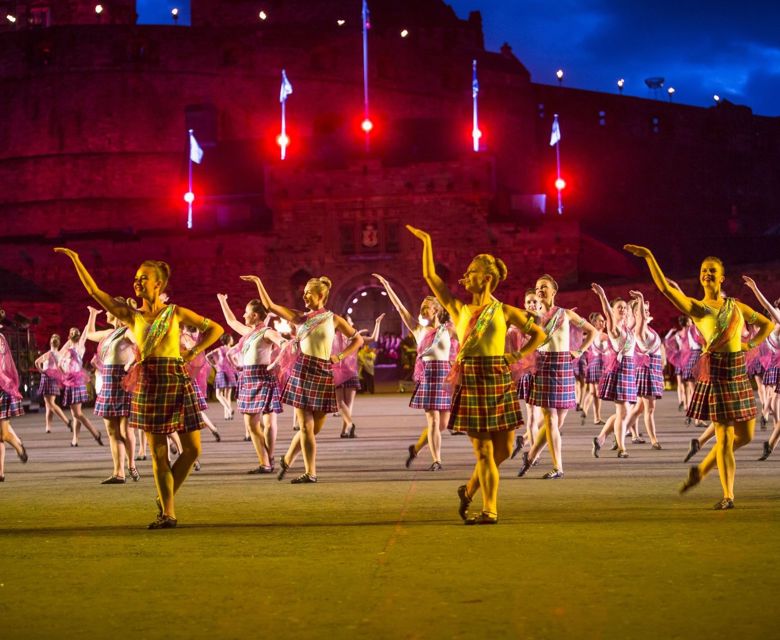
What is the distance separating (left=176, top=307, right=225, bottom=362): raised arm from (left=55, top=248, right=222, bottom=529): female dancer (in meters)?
0.04

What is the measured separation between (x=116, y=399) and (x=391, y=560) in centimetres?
486

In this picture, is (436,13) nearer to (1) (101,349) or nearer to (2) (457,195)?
(2) (457,195)

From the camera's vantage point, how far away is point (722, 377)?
7.71 meters

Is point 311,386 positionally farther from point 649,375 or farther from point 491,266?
point 649,375

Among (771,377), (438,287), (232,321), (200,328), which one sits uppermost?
(438,287)

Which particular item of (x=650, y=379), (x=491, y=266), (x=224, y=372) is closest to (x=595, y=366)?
(x=650, y=379)

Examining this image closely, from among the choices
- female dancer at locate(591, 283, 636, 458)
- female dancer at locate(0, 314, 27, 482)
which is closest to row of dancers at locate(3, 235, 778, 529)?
female dancer at locate(0, 314, 27, 482)

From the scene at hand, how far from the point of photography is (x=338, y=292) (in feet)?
148

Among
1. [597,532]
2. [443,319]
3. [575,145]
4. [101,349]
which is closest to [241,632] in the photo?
[597,532]

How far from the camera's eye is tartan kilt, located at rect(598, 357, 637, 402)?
41.0ft

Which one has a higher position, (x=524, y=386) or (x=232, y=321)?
(x=232, y=321)

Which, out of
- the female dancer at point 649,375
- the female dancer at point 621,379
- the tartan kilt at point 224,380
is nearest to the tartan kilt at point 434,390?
the female dancer at point 621,379

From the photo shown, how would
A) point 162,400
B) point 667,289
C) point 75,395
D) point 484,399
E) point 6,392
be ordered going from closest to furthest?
point 484,399, point 162,400, point 667,289, point 6,392, point 75,395

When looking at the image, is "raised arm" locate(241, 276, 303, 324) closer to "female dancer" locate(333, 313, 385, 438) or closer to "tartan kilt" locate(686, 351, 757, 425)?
"tartan kilt" locate(686, 351, 757, 425)
